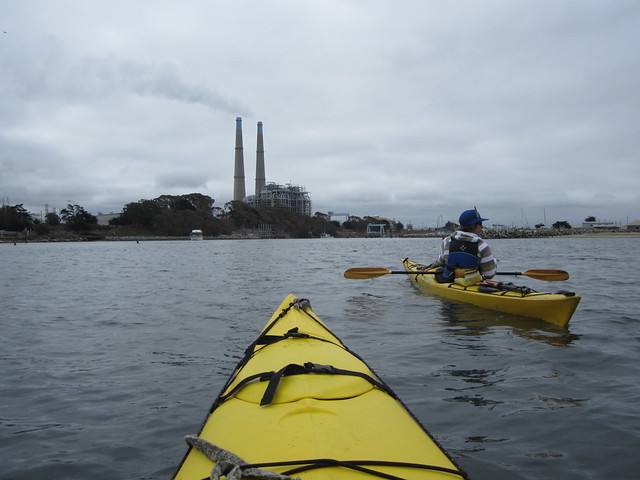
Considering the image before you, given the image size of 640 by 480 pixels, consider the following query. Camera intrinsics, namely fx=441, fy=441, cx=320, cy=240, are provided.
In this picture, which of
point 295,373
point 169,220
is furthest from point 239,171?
point 295,373

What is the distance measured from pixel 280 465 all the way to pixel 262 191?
139729 mm

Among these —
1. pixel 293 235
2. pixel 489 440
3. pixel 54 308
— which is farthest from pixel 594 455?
pixel 293 235

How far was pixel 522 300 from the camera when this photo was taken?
745cm

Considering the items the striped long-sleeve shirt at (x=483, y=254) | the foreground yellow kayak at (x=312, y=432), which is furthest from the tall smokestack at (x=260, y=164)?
the foreground yellow kayak at (x=312, y=432)

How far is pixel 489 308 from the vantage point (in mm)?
8375

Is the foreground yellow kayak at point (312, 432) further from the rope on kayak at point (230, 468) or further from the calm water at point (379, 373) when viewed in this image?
the calm water at point (379, 373)

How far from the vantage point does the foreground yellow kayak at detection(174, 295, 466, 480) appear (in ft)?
6.30

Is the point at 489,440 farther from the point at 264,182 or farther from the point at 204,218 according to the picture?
the point at 264,182

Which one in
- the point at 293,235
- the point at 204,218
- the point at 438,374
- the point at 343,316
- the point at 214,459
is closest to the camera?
the point at 214,459

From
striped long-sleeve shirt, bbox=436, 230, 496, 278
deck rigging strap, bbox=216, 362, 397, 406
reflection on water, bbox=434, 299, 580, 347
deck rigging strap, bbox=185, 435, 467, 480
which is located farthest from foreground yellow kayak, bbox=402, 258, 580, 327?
deck rigging strap, bbox=185, 435, 467, 480

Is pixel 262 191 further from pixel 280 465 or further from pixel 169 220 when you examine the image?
pixel 280 465

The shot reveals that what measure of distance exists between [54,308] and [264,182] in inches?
5186

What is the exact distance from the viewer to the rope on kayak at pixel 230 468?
5.76 feet

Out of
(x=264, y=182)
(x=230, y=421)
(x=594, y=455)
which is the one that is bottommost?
(x=594, y=455)
